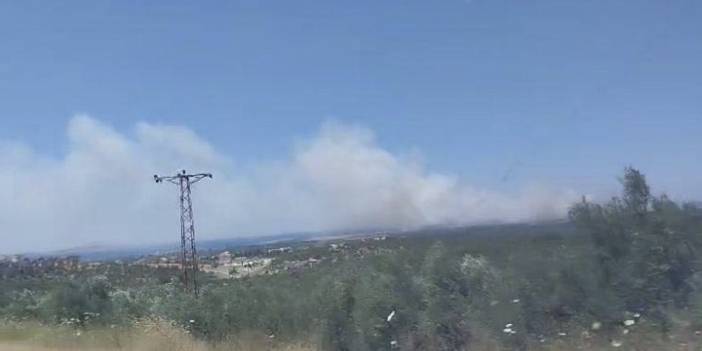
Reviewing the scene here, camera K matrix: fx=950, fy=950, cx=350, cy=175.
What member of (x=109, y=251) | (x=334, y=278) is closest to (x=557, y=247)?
(x=334, y=278)

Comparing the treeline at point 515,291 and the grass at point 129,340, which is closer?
the treeline at point 515,291

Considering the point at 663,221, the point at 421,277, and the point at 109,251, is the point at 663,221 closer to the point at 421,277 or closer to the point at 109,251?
the point at 421,277

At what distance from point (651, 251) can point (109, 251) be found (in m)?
62.9

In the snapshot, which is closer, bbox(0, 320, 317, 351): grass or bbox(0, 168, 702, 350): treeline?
bbox(0, 168, 702, 350): treeline

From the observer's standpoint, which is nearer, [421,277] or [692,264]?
[692,264]

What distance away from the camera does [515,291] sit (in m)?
14.3

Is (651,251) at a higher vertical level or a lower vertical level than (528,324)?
higher

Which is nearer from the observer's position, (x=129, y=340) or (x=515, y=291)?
(x=515, y=291)

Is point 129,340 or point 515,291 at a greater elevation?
point 515,291

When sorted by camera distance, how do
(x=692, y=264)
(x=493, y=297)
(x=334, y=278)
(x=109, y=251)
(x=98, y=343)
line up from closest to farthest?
(x=692, y=264)
(x=493, y=297)
(x=334, y=278)
(x=98, y=343)
(x=109, y=251)

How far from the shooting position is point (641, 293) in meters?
13.5

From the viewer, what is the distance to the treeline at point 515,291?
44.3ft

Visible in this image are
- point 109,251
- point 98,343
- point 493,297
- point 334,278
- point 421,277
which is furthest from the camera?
point 109,251

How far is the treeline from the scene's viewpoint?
13.5 metres
